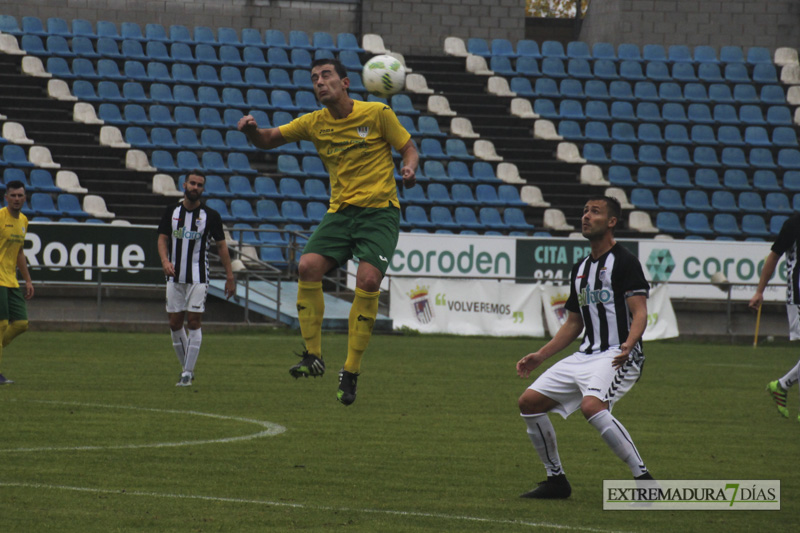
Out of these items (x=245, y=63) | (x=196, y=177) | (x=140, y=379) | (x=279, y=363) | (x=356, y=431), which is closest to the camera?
(x=356, y=431)

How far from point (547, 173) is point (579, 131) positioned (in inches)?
61.4

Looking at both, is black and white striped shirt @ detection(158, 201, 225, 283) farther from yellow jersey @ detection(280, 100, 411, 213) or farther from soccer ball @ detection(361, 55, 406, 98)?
yellow jersey @ detection(280, 100, 411, 213)

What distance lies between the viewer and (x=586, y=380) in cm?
662

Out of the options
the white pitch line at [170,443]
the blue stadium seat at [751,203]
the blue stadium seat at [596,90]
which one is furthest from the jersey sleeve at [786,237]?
the blue stadium seat at [596,90]

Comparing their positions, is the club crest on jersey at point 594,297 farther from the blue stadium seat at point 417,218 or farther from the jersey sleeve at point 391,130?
the blue stadium seat at point 417,218

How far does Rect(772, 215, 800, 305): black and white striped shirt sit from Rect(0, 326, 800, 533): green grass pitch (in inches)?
48.3

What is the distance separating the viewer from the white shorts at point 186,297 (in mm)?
12211

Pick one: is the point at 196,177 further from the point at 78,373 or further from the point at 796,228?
the point at 796,228

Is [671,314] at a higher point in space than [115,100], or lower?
lower

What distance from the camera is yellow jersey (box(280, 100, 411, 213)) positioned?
7.18 meters

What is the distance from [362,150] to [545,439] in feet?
7.02

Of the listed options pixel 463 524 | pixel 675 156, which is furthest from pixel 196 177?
pixel 675 156

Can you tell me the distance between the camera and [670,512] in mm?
6504

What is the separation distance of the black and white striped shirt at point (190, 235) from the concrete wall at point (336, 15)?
1646 centimetres
